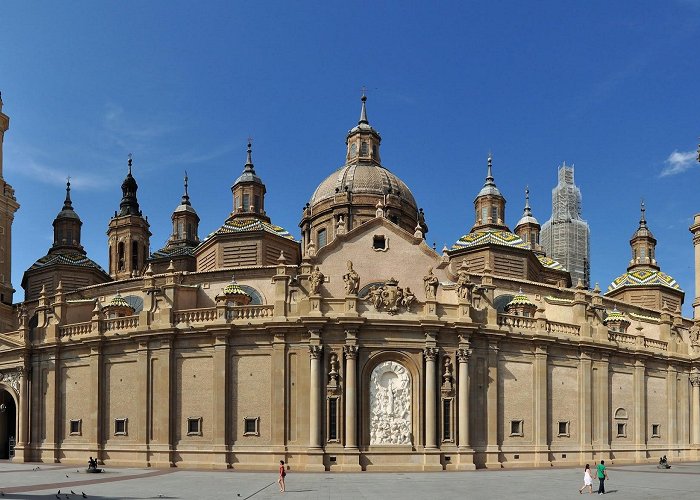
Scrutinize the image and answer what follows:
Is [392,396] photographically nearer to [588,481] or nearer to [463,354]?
[463,354]

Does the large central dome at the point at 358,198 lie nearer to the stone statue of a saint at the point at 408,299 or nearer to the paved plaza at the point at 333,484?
the stone statue of a saint at the point at 408,299

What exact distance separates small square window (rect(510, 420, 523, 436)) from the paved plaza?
326cm

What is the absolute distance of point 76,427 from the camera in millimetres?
52562

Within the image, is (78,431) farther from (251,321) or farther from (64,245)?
(64,245)

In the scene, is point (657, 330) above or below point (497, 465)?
above

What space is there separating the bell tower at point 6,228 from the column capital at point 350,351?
3824cm

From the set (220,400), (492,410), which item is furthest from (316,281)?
(492,410)

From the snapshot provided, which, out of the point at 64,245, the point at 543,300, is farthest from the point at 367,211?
the point at 64,245

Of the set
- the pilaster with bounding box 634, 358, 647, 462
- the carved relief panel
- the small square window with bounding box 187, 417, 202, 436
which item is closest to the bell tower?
the small square window with bounding box 187, 417, 202, 436

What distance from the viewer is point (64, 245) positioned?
75.4 metres

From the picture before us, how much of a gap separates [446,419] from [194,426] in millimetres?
15441

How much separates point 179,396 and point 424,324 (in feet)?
52.2

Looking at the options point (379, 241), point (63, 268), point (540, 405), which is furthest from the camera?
point (63, 268)

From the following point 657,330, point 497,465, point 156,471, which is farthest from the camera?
point 657,330
